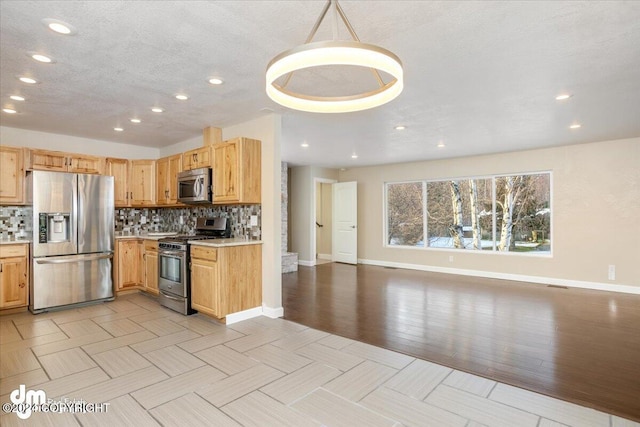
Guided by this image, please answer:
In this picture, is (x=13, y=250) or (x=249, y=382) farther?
(x=13, y=250)

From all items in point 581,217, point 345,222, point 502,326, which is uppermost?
point 581,217

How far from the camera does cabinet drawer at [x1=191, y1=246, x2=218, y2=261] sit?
12.8 feet

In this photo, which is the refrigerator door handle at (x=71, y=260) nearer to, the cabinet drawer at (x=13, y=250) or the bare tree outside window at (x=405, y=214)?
the cabinet drawer at (x=13, y=250)

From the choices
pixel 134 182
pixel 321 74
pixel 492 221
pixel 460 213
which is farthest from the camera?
pixel 460 213

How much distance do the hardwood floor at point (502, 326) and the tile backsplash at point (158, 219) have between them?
50.6 inches

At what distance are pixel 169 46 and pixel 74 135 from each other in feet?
12.5

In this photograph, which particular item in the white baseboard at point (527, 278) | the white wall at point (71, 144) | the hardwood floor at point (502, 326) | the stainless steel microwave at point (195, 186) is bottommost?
the hardwood floor at point (502, 326)

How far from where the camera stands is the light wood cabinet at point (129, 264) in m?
5.20

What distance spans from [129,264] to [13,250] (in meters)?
1.38

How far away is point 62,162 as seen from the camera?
4.84 m

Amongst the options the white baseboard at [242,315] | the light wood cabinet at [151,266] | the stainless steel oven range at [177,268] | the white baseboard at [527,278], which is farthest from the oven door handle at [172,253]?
the white baseboard at [527,278]

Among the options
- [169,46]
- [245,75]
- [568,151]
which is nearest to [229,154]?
[245,75]

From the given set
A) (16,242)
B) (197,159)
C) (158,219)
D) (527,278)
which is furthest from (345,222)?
(16,242)

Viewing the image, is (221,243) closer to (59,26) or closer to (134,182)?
(59,26)
